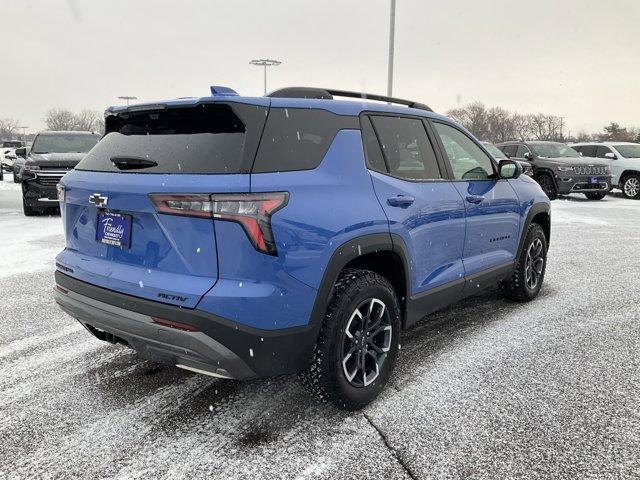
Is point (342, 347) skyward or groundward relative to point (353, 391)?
skyward

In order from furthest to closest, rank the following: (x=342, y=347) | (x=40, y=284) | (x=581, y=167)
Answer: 1. (x=581, y=167)
2. (x=40, y=284)
3. (x=342, y=347)

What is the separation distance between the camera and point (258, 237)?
2318mm

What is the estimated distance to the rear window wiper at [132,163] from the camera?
8.49ft

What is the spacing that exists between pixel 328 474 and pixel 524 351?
208 cm

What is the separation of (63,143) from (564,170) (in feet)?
43.7

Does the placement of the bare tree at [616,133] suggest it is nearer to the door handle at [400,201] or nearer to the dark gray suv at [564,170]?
the dark gray suv at [564,170]

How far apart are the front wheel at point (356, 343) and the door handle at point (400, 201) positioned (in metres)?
0.43

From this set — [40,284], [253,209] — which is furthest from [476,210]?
[40,284]

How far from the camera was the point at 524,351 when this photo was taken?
3789 millimetres

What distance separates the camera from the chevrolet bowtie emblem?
2.63 m

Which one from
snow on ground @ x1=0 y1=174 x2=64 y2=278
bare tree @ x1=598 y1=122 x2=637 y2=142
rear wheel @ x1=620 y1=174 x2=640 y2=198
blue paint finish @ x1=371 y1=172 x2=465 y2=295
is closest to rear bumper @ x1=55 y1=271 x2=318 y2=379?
blue paint finish @ x1=371 y1=172 x2=465 y2=295

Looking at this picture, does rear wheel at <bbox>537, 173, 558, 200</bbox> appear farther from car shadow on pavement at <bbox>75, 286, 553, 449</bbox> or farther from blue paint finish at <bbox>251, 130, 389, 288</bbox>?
blue paint finish at <bbox>251, 130, 389, 288</bbox>

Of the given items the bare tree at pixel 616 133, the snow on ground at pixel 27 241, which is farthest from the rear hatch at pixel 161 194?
the bare tree at pixel 616 133

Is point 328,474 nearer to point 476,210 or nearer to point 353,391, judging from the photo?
point 353,391
